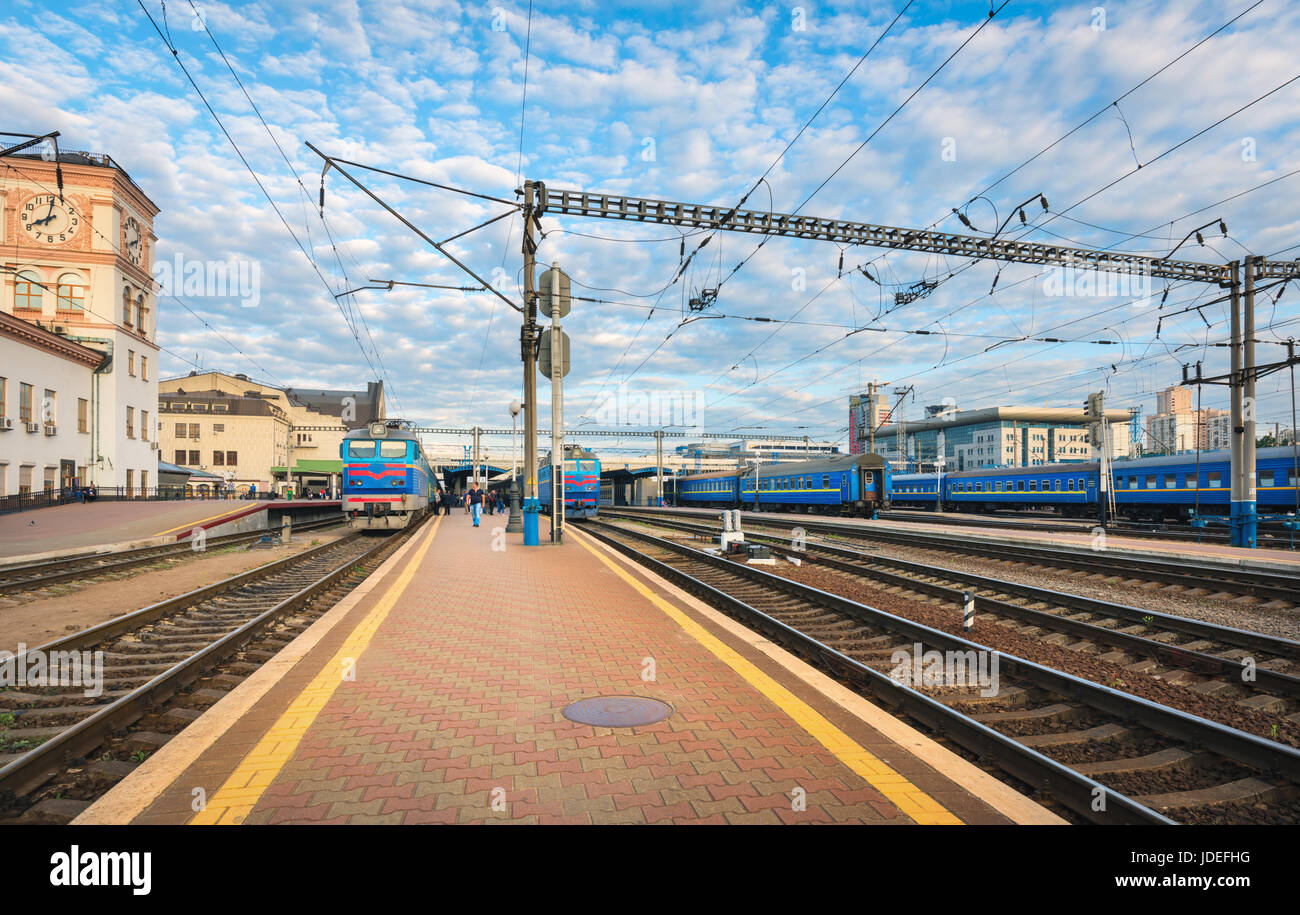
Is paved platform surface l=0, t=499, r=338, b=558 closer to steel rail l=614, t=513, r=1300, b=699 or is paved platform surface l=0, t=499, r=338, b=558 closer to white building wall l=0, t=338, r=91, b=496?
white building wall l=0, t=338, r=91, b=496

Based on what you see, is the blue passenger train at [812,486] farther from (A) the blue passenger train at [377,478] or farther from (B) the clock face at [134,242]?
(B) the clock face at [134,242]

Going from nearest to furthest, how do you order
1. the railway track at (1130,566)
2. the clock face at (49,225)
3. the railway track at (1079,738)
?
the railway track at (1079,738) < the railway track at (1130,566) < the clock face at (49,225)

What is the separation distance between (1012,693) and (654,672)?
2.91 meters

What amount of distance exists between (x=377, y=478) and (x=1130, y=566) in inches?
807

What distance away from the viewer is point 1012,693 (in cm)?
538

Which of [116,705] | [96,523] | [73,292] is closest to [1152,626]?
[116,705]

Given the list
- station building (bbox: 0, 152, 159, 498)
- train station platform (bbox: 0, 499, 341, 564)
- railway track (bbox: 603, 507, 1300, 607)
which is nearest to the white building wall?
station building (bbox: 0, 152, 159, 498)

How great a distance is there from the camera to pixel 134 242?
3809cm

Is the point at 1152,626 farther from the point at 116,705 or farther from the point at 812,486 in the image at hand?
the point at 812,486

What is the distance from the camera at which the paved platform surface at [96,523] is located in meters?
17.1

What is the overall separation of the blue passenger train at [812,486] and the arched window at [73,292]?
131 feet

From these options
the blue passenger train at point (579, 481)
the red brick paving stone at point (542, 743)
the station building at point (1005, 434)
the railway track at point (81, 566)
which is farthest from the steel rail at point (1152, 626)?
the station building at point (1005, 434)

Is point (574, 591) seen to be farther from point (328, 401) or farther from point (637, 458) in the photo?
point (328, 401)
